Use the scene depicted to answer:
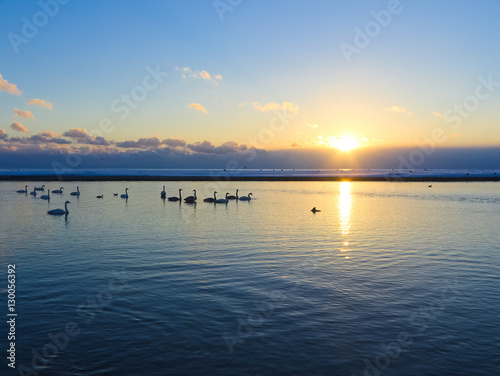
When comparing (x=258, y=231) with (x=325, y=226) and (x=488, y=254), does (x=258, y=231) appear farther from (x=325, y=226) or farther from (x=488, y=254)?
(x=488, y=254)

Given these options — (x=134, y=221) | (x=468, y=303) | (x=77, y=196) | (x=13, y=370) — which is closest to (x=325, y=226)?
(x=134, y=221)

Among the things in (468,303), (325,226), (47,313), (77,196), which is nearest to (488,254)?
(468,303)

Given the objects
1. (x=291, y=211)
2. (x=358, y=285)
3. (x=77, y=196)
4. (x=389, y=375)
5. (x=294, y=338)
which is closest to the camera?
(x=389, y=375)

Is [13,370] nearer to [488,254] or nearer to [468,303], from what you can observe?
[468,303]

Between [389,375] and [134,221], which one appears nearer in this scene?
[389,375]

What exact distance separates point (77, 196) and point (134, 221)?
34.4 metres

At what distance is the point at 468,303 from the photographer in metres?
13.6

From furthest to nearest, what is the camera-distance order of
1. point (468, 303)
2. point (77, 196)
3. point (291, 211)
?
point (77, 196) → point (291, 211) → point (468, 303)

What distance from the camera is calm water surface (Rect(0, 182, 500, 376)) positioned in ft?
31.7

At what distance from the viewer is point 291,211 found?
43562mm

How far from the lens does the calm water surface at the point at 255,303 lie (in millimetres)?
9648

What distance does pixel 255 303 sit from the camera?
13414 millimetres

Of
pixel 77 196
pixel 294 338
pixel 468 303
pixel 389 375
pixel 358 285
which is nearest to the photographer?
pixel 389 375

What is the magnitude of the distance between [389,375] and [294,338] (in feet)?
8.80
